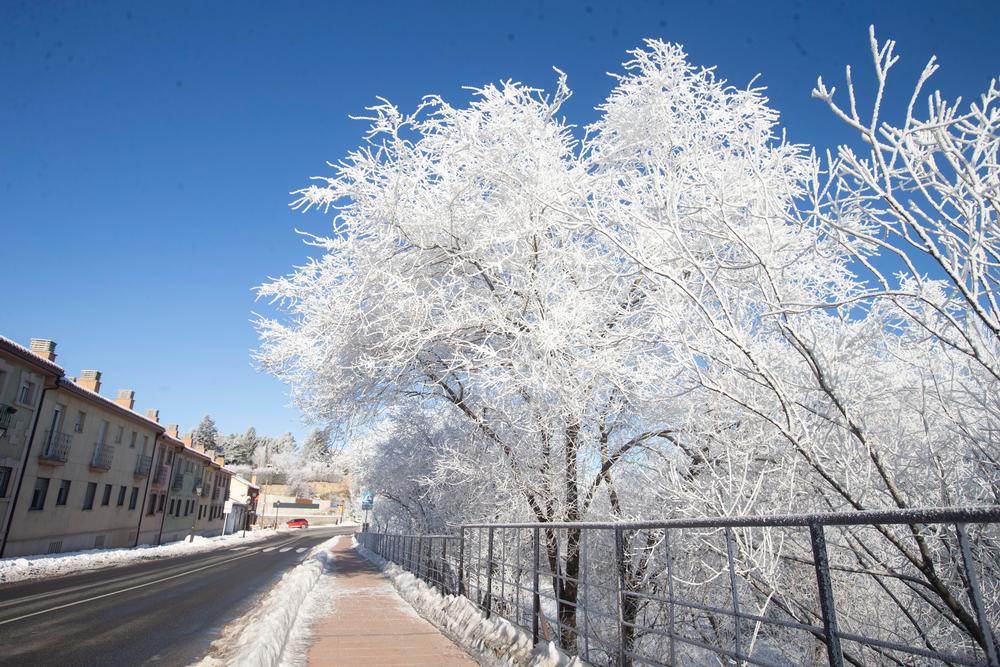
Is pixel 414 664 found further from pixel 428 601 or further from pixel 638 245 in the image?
pixel 638 245

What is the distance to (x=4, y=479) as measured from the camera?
21.1 metres

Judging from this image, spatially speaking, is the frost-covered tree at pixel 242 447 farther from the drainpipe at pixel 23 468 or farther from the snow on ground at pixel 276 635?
the snow on ground at pixel 276 635

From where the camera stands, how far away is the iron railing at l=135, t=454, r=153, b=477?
3316 centimetres

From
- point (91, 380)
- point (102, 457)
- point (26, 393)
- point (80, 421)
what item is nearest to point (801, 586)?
point (26, 393)

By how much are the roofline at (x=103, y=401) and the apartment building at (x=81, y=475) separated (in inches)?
1.8

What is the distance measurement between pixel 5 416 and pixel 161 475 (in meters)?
18.9

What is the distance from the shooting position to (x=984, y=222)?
3.03 m

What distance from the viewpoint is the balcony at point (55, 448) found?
23.3m

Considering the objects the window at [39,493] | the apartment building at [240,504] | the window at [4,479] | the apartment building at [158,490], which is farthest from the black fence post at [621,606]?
the apartment building at [240,504]

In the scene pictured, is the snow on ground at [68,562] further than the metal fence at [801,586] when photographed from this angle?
Yes

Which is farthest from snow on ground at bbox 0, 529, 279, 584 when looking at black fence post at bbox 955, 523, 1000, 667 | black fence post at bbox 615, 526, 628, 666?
black fence post at bbox 955, 523, 1000, 667

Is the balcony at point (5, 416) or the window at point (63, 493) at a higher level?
the balcony at point (5, 416)

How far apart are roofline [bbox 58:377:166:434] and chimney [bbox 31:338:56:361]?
55.0 inches

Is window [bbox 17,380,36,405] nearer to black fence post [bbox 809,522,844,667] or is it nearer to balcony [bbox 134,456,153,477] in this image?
balcony [bbox 134,456,153,477]
